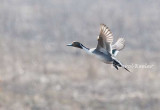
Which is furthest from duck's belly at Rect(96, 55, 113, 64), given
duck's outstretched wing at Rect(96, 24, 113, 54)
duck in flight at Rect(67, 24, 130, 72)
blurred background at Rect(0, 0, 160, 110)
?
blurred background at Rect(0, 0, 160, 110)

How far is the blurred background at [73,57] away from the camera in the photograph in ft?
51.3

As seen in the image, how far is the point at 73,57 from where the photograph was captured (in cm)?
1997

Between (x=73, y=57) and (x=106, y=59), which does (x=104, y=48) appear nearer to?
(x=106, y=59)

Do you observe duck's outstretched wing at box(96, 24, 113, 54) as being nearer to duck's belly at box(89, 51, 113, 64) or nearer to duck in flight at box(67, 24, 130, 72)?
duck in flight at box(67, 24, 130, 72)

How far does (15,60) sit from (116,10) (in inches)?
337

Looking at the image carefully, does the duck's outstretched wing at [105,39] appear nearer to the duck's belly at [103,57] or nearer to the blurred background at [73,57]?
the duck's belly at [103,57]

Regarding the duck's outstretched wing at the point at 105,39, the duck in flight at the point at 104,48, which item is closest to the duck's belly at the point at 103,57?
the duck in flight at the point at 104,48

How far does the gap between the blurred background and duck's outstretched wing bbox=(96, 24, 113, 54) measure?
10.5m

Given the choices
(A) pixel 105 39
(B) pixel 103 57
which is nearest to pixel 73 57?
(A) pixel 105 39

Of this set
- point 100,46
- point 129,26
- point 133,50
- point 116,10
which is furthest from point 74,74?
point 100,46

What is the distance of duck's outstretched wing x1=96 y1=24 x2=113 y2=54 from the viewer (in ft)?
14.3

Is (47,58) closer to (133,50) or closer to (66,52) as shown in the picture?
(66,52)

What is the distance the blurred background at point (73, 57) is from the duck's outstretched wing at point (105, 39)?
415 inches

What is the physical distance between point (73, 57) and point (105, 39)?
1557 cm
